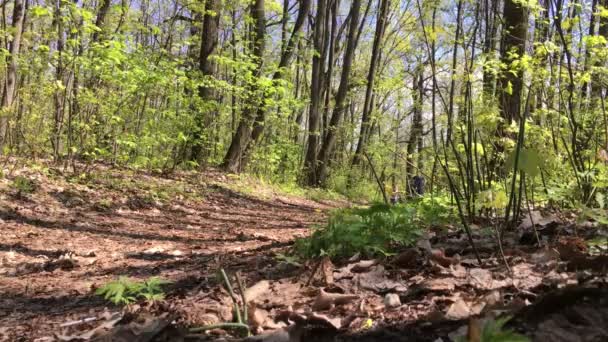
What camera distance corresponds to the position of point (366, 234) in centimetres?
310

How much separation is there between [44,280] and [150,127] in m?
6.02

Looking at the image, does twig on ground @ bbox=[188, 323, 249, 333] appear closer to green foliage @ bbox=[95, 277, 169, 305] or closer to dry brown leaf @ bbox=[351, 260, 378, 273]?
green foliage @ bbox=[95, 277, 169, 305]

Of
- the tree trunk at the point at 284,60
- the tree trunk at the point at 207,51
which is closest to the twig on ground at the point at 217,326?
the tree trunk at the point at 207,51

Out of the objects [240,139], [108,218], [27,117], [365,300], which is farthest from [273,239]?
[240,139]

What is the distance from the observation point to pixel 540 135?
512cm

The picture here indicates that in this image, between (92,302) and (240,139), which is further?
(240,139)

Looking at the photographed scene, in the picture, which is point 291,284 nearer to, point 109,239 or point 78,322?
point 78,322

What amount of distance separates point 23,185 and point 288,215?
410cm

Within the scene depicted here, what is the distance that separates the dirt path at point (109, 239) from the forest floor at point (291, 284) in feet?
0.05

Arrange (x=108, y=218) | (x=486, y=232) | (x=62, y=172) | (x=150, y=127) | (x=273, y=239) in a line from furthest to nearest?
(x=150, y=127) → (x=62, y=172) → (x=108, y=218) → (x=273, y=239) → (x=486, y=232)

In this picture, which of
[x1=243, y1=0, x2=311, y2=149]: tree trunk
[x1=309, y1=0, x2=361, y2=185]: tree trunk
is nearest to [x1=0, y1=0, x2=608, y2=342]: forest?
[x1=243, y1=0, x2=311, y2=149]: tree trunk

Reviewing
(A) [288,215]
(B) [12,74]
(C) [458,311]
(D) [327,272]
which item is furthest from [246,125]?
(C) [458,311]

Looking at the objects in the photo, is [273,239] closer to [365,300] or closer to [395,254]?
[395,254]

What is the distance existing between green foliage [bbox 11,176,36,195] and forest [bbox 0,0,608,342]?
3 cm
